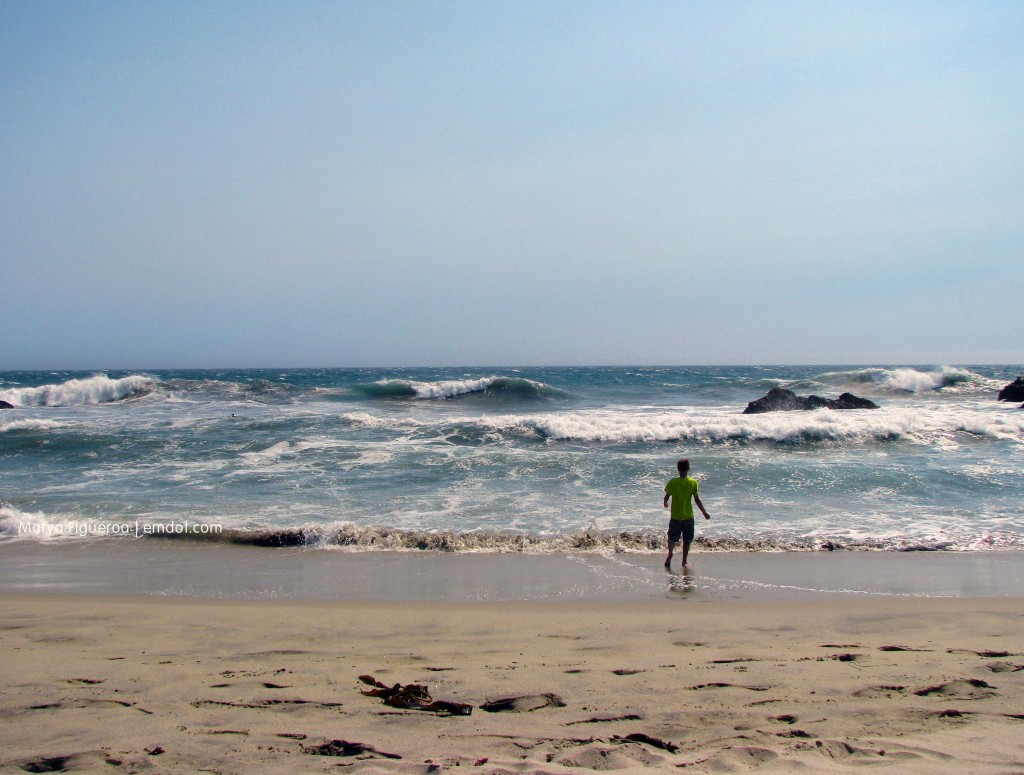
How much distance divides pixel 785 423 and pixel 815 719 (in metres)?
17.0

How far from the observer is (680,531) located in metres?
8.62

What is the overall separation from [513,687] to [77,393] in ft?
116

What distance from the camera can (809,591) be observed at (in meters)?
7.19

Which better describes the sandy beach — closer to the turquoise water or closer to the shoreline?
the shoreline

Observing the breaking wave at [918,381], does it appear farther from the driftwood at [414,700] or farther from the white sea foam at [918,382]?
the driftwood at [414,700]

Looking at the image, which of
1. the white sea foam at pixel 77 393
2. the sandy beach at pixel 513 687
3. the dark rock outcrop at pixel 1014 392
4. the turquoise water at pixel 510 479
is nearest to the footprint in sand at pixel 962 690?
the sandy beach at pixel 513 687

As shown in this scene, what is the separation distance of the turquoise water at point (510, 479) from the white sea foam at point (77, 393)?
667 centimetres

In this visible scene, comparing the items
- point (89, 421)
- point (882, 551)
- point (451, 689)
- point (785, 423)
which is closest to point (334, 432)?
point (89, 421)

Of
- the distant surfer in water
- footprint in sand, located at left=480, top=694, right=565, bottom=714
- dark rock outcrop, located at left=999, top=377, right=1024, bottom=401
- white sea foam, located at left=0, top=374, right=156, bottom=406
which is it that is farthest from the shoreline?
white sea foam, located at left=0, top=374, right=156, bottom=406

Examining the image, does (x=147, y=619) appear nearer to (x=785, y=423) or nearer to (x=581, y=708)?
(x=581, y=708)

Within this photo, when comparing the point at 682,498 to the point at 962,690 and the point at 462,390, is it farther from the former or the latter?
the point at 462,390

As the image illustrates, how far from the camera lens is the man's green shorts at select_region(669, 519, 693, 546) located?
27.9 ft

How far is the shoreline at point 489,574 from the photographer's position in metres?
7.15

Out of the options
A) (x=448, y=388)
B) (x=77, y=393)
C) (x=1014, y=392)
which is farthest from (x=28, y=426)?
(x=1014, y=392)
